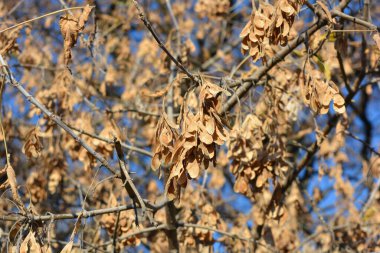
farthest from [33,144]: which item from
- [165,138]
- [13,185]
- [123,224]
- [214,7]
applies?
[214,7]

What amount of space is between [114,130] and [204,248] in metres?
1.06

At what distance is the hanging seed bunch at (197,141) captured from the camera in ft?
7.69

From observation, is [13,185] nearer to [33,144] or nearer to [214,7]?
[33,144]

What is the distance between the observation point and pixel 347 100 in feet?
13.4

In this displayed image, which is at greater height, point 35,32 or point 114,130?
point 35,32

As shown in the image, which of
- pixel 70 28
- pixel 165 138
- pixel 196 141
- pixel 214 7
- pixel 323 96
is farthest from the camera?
pixel 214 7

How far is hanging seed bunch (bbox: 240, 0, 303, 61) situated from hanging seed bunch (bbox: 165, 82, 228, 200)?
0.39m

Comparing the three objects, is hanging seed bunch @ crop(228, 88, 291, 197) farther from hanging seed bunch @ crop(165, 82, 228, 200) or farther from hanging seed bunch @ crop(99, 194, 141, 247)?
hanging seed bunch @ crop(165, 82, 228, 200)

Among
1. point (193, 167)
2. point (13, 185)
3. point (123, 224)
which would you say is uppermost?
point (123, 224)

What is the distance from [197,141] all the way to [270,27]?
0.67m

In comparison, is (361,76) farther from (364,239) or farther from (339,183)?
(339,183)

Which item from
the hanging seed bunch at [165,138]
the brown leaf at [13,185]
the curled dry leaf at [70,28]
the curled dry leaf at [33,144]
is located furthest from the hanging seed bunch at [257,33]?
the curled dry leaf at [33,144]

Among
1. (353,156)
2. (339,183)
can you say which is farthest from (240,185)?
(353,156)

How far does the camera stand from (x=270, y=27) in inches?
105
